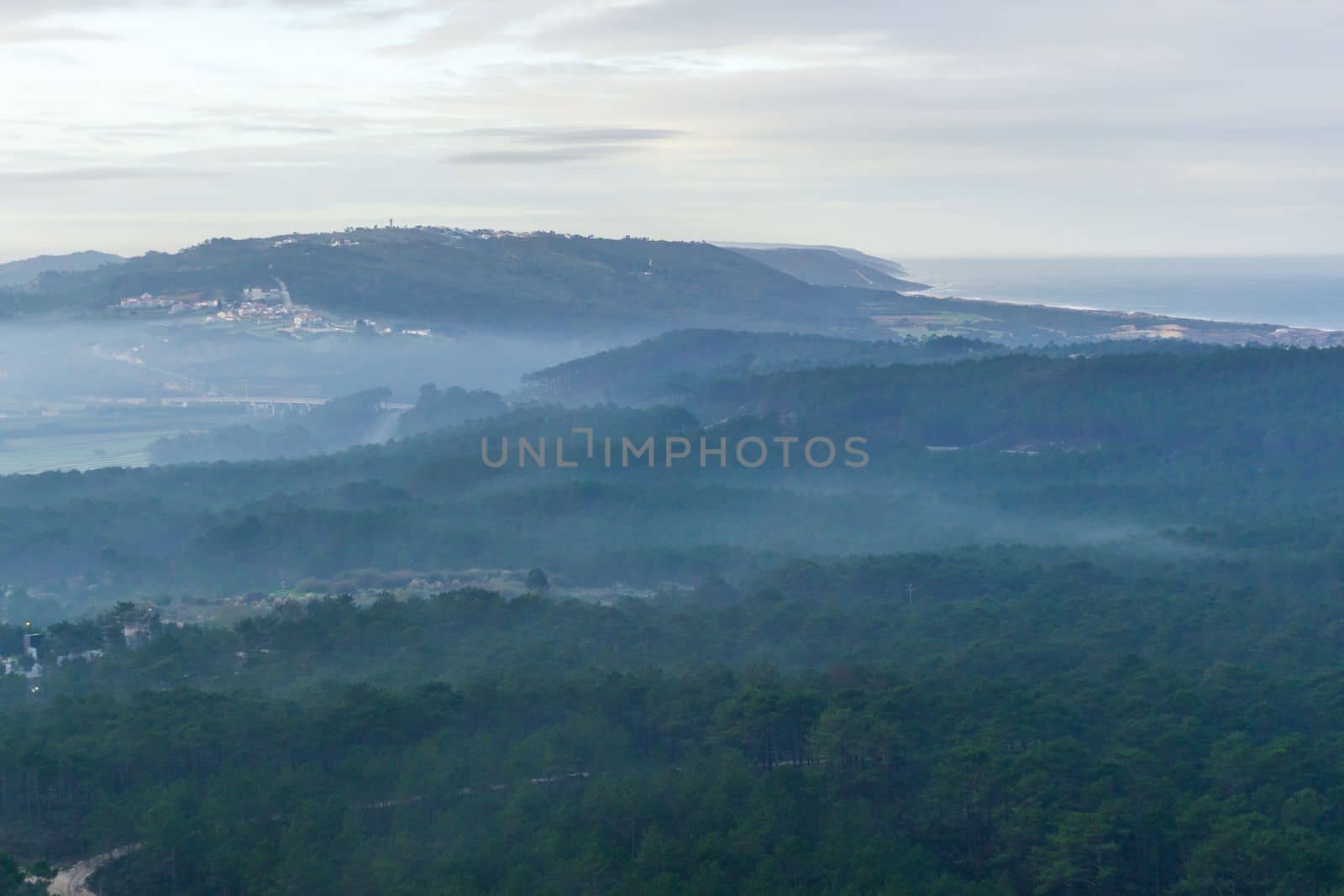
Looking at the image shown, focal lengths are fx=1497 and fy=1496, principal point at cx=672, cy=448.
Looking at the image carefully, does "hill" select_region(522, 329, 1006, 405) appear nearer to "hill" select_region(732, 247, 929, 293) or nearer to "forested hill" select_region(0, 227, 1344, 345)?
"forested hill" select_region(0, 227, 1344, 345)

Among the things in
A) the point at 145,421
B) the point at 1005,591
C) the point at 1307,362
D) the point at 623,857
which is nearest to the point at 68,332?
the point at 145,421

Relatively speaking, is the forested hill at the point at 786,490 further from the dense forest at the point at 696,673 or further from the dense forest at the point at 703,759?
the dense forest at the point at 703,759

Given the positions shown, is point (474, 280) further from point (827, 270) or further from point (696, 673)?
point (696, 673)

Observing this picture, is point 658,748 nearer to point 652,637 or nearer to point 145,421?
point 652,637

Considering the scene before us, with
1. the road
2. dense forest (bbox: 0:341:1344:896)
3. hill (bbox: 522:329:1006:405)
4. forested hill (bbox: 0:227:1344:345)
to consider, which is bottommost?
the road

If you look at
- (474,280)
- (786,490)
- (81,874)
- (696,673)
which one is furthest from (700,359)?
(81,874)

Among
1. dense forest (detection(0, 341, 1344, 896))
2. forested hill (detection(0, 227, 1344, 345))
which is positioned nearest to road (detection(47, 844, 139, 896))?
dense forest (detection(0, 341, 1344, 896))

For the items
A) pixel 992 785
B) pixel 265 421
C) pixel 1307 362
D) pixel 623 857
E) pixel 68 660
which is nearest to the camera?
pixel 623 857
